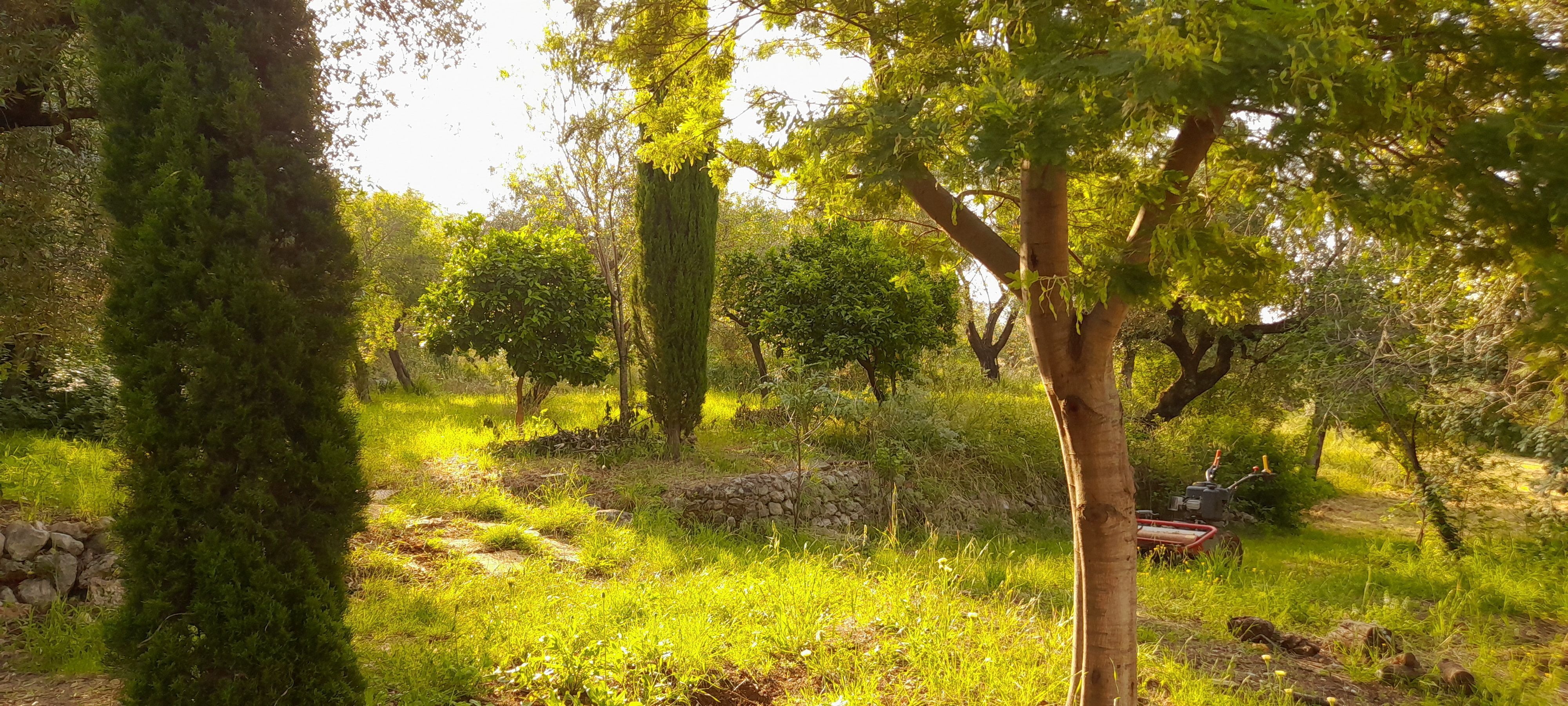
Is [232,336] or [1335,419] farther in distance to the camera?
[1335,419]

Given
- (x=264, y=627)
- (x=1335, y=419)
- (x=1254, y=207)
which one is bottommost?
(x=264, y=627)

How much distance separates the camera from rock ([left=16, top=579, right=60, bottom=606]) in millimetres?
4551

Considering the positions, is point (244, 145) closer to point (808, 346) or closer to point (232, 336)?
point (232, 336)

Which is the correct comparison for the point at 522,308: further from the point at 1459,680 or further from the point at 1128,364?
the point at 1128,364

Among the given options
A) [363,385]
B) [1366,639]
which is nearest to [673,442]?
[1366,639]

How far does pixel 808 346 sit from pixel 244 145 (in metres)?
8.49

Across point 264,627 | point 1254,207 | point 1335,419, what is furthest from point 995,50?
point 1335,419

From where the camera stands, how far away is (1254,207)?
2.61 meters

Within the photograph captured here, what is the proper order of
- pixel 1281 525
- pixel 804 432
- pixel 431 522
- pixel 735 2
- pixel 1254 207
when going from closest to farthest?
pixel 1254 207 → pixel 735 2 → pixel 431 522 → pixel 804 432 → pixel 1281 525

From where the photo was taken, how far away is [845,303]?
11180mm

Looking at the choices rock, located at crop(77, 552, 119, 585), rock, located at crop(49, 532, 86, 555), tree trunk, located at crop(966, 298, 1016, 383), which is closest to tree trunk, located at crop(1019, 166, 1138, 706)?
rock, located at crop(77, 552, 119, 585)

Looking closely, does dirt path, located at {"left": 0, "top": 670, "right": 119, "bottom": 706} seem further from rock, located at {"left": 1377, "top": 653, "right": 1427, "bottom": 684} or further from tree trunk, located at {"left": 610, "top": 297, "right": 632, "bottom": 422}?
rock, located at {"left": 1377, "top": 653, "right": 1427, "bottom": 684}

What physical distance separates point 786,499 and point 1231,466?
8708 millimetres

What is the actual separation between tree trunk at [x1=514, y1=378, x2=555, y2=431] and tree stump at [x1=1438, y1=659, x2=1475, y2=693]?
9396 millimetres
